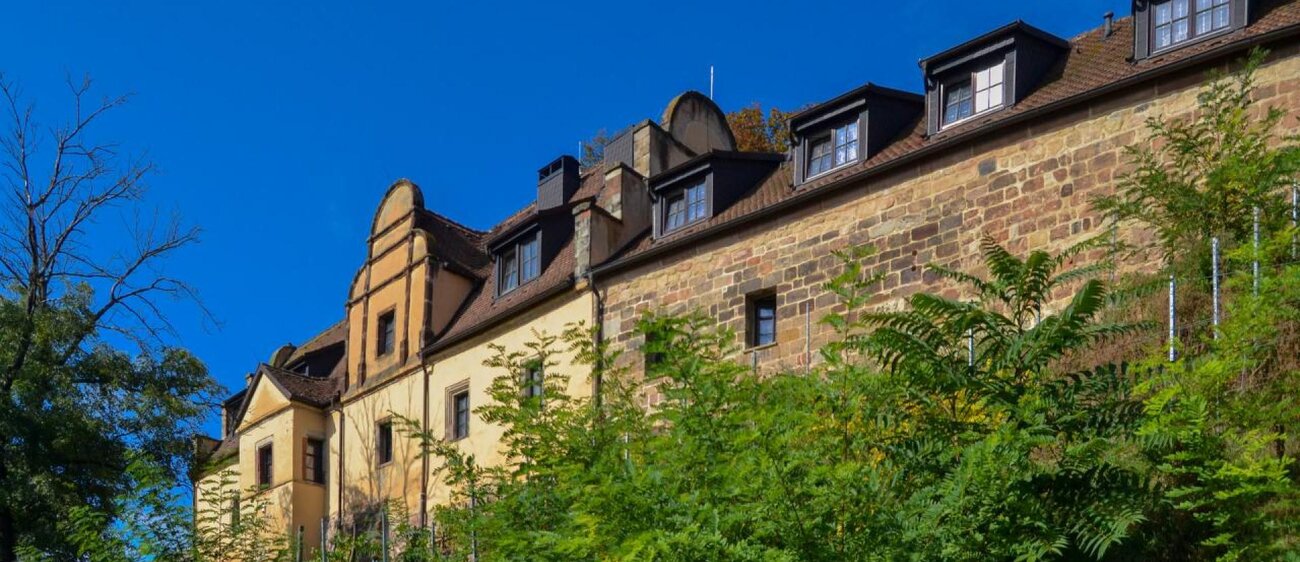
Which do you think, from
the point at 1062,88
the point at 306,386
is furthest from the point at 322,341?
the point at 1062,88

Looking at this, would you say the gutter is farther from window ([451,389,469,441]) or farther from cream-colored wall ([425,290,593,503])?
window ([451,389,469,441])

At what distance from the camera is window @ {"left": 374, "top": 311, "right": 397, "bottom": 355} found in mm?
29562

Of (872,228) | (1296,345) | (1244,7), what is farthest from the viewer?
(872,228)

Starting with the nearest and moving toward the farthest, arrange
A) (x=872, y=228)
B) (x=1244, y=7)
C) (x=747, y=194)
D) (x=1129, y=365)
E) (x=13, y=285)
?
(x=1129, y=365) → (x=1244, y=7) → (x=872, y=228) → (x=747, y=194) → (x=13, y=285)

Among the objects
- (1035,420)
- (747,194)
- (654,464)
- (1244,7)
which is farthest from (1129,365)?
(747,194)

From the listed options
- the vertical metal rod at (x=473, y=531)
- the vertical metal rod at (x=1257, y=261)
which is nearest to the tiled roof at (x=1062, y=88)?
the vertical metal rod at (x=1257, y=261)

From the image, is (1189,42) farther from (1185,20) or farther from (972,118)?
(972,118)

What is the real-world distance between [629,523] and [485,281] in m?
17.8

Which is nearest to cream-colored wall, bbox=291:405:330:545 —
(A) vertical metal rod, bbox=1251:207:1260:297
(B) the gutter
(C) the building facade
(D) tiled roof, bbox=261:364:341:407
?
(C) the building facade

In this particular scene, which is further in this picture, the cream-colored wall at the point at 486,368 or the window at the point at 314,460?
the window at the point at 314,460

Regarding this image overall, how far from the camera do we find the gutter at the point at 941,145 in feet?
57.6

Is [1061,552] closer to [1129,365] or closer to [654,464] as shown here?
[1129,365]

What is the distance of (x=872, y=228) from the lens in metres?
20.8

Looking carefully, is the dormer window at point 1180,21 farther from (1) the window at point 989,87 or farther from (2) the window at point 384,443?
(2) the window at point 384,443
